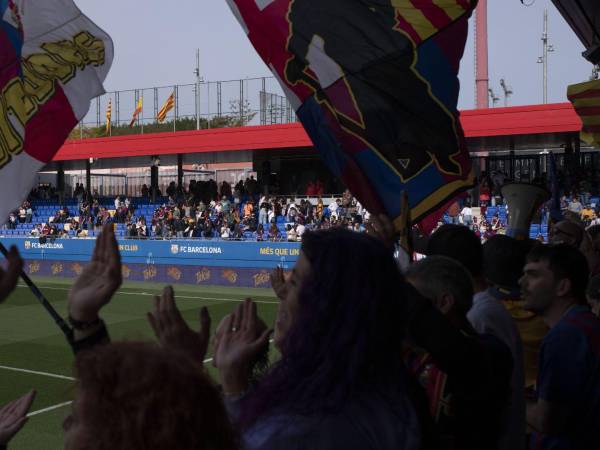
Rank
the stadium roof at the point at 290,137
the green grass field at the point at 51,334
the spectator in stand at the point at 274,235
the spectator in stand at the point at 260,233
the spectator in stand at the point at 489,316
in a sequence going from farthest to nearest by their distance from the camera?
the stadium roof at the point at 290,137, the spectator in stand at the point at 260,233, the spectator in stand at the point at 274,235, the green grass field at the point at 51,334, the spectator in stand at the point at 489,316

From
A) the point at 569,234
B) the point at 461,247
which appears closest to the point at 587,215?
the point at 569,234

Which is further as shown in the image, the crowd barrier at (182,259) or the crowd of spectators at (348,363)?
the crowd barrier at (182,259)

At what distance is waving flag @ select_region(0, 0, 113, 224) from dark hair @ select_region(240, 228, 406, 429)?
282 centimetres

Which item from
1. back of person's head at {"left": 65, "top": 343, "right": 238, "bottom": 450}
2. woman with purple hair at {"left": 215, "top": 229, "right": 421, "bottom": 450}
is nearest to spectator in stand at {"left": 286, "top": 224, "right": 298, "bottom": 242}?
woman with purple hair at {"left": 215, "top": 229, "right": 421, "bottom": 450}

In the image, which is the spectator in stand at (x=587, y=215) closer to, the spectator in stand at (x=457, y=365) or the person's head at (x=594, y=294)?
the person's head at (x=594, y=294)

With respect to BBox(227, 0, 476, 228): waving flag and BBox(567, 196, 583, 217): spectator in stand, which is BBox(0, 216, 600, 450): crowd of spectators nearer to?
BBox(227, 0, 476, 228): waving flag

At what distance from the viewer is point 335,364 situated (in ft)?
5.90

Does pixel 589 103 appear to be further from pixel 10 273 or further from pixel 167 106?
pixel 167 106

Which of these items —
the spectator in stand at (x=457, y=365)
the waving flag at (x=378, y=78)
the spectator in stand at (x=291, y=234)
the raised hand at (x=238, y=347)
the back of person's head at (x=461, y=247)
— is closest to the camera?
the raised hand at (x=238, y=347)

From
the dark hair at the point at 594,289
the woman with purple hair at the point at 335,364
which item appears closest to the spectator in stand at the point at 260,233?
the dark hair at the point at 594,289

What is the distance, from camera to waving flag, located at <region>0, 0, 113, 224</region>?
14.6 feet

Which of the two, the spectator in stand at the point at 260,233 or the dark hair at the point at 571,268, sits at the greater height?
the dark hair at the point at 571,268

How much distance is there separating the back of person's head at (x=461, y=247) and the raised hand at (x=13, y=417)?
6.68 feet

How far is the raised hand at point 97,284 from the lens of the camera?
6.94ft
